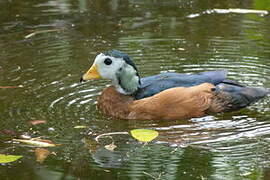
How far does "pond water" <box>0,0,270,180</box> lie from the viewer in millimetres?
6195

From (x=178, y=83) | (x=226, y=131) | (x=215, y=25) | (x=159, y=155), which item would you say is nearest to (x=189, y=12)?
(x=215, y=25)

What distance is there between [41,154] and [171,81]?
80.7 inches

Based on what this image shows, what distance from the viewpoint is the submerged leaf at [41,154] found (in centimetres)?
640

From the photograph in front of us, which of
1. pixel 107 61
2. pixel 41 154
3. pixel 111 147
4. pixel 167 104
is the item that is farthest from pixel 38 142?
pixel 167 104

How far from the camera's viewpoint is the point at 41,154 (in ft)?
21.4

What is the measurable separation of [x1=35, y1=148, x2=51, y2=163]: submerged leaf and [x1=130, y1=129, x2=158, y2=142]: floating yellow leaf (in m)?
0.96

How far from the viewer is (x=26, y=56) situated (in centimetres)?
990

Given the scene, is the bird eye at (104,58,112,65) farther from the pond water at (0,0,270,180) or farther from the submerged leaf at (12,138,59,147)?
the submerged leaf at (12,138,59,147)

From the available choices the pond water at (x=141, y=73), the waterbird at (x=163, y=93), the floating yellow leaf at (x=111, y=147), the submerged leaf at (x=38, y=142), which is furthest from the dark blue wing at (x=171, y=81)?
the submerged leaf at (x=38, y=142)

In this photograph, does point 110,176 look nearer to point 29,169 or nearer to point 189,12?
point 29,169

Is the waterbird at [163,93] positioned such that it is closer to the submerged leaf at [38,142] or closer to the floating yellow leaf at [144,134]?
the floating yellow leaf at [144,134]

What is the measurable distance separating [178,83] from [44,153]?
6.77ft

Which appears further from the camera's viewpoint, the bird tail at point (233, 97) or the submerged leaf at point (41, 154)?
the bird tail at point (233, 97)

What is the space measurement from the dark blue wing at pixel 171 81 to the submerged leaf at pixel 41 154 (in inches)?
66.4
